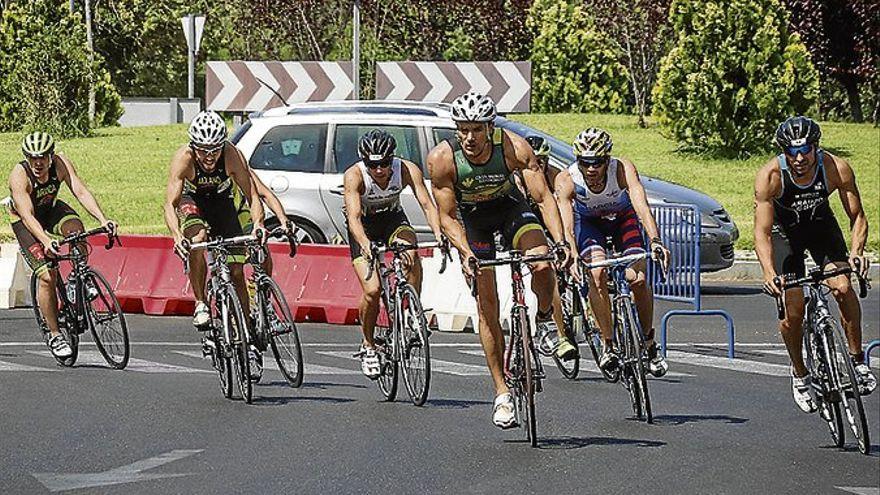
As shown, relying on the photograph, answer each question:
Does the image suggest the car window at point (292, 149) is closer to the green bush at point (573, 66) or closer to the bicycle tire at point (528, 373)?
the bicycle tire at point (528, 373)

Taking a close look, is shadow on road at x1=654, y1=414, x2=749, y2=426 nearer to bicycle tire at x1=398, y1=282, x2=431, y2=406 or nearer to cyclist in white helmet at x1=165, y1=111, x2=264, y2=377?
bicycle tire at x1=398, y1=282, x2=431, y2=406

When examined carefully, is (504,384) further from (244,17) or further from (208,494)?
(244,17)

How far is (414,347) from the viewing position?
1224 centimetres

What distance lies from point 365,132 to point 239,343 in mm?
7501

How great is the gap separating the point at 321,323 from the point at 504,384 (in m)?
6.79

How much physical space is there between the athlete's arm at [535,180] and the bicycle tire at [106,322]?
12.3 ft

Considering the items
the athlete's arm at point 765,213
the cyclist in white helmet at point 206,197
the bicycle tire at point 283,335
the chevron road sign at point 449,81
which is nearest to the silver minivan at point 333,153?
the chevron road sign at point 449,81

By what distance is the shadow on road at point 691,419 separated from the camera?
12186 mm

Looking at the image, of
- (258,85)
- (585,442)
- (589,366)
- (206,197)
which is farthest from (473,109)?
(258,85)

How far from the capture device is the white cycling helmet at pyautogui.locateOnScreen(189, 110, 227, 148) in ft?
41.3

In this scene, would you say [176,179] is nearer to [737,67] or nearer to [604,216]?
[604,216]

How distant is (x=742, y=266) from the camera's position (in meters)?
22.2

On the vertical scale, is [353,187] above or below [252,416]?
above

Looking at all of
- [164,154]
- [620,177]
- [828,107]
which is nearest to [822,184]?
[620,177]
